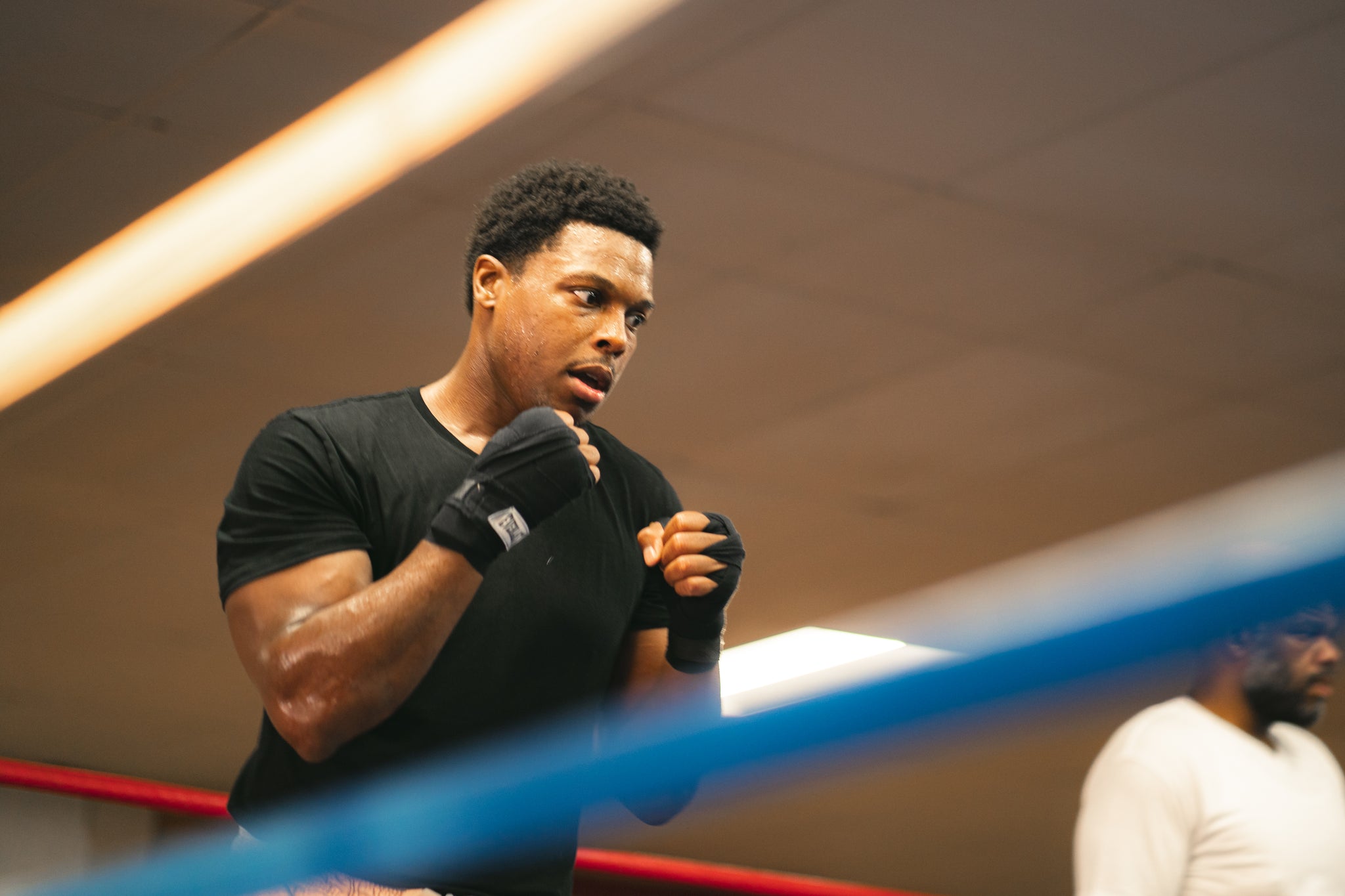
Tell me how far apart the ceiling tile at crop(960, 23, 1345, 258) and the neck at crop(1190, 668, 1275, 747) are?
4.87 ft

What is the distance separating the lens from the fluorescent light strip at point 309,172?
125 inches

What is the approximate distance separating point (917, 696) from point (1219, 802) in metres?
1.77

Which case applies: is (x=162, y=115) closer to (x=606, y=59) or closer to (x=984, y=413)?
(x=606, y=59)

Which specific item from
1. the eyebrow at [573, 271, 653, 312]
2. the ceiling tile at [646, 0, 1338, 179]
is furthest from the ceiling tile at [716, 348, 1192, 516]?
the eyebrow at [573, 271, 653, 312]

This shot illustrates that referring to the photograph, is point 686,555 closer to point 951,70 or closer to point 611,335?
point 611,335

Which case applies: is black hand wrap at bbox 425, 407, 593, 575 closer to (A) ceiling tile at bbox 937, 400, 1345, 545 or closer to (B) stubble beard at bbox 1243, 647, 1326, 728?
(B) stubble beard at bbox 1243, 647, 1326, 728

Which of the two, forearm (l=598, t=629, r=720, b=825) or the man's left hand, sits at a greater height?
the man's left hand

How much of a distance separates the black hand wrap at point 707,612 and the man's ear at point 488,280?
359 mm

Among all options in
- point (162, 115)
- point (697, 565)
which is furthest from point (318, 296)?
point (697, 565)

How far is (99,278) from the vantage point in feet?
13.4

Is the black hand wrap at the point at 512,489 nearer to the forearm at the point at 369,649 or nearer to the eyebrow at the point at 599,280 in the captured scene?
the forearm at the point at 369,649

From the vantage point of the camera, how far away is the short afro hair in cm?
173

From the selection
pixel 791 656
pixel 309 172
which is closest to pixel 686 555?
pixel 309 172

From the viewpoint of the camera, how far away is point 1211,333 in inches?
169
